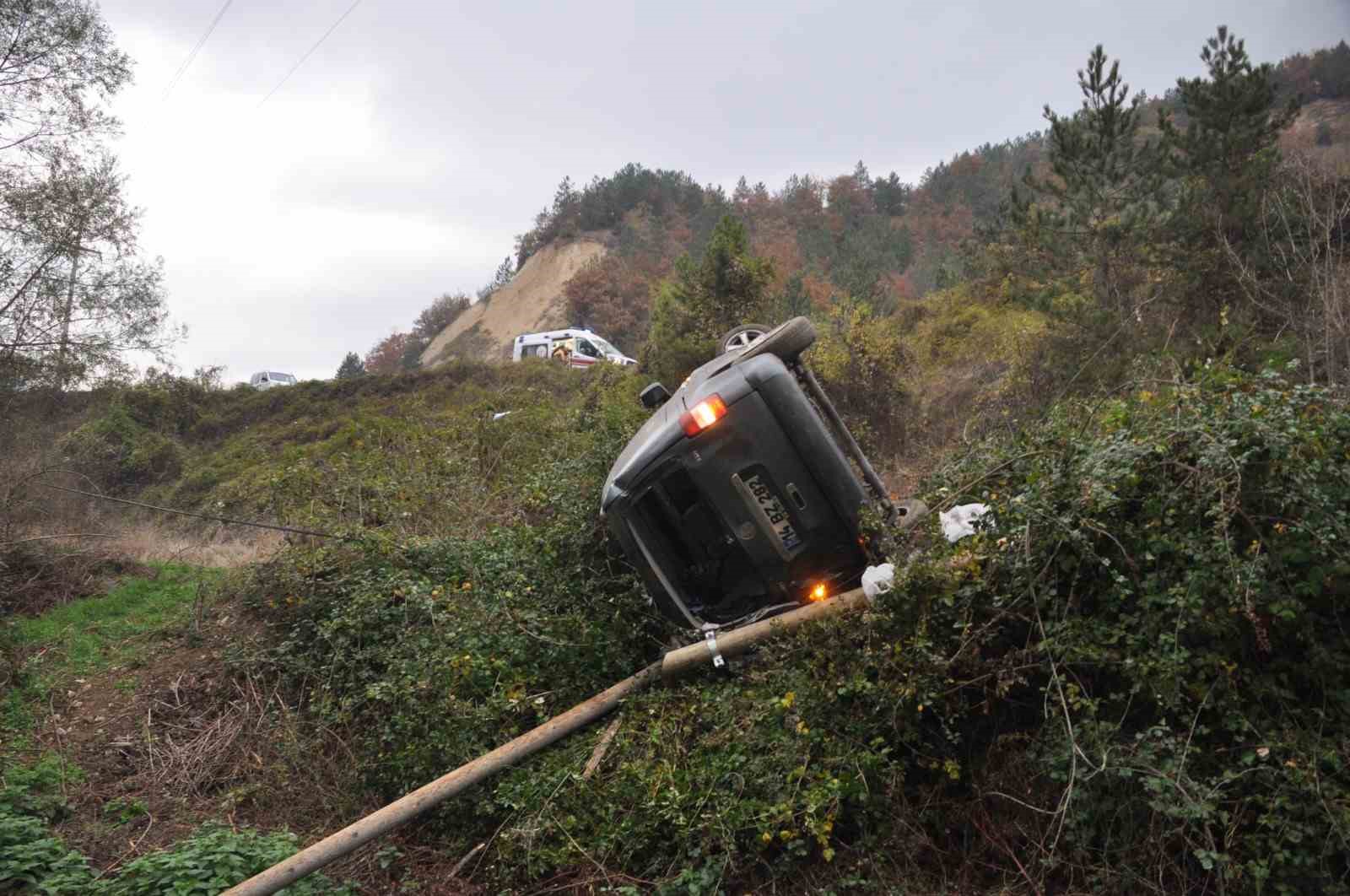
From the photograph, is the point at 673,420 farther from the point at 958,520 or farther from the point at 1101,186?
the point at 1101,186

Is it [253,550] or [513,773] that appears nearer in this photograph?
[513,773]

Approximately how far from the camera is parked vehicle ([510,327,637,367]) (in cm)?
2958

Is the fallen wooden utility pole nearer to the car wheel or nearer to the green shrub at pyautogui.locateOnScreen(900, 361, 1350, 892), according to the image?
the green shrub at pyautogui.locateOnScreen(900, 361, 1350, 892)

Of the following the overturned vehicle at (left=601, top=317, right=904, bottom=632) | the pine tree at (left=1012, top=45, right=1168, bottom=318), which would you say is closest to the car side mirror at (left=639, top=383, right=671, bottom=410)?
the overturned vehicle at (left=601, top=317, right=904, bottom=632)

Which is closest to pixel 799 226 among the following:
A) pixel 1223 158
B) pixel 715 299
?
pixel 715 299

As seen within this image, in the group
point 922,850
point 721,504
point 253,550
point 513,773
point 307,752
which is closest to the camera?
point 922,850

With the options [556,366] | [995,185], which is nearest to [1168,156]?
[556,366]

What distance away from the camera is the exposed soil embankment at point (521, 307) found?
4250cm

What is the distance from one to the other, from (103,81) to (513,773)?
10.6m

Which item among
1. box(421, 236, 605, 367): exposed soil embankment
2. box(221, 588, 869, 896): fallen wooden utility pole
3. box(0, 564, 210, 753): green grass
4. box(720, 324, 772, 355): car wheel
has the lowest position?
box(221, 588, 869, 896): fallen wooden utility pole

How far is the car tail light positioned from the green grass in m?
4.69

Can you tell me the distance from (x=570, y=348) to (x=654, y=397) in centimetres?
2382

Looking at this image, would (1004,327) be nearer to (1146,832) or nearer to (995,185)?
(1146,832)

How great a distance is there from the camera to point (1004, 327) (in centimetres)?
1752
